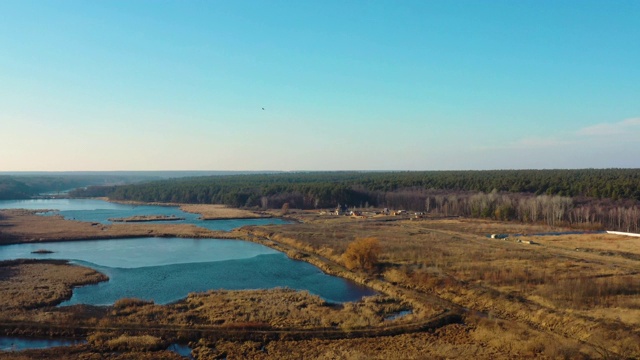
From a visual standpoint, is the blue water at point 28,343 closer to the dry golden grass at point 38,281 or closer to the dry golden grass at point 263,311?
the dry golden grass at point 263,311

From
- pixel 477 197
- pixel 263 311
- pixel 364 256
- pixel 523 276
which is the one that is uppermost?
pixel 477 197

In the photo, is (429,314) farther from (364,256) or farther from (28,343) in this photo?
(28,343)

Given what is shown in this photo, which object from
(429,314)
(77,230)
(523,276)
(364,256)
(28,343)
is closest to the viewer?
(28,343)

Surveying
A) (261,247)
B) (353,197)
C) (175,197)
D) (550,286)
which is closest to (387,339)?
(550,286)

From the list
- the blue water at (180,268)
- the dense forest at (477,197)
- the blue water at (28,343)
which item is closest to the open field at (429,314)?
the blue water at (28,343)

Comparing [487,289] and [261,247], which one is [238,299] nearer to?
[487,289]

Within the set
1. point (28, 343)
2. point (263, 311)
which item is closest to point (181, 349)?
point (263, 311)
